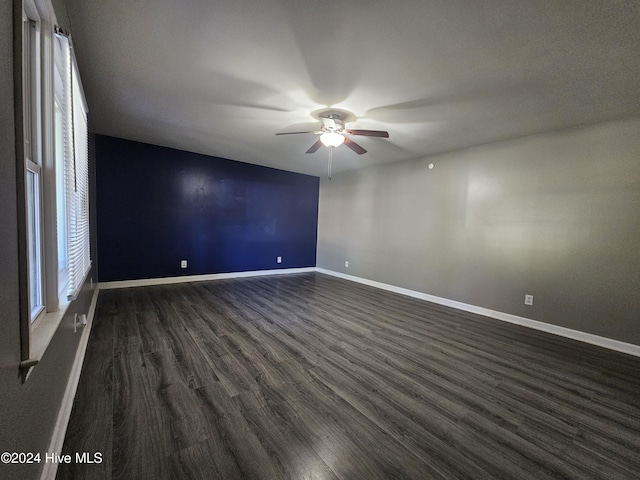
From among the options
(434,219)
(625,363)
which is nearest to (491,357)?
(625,363)

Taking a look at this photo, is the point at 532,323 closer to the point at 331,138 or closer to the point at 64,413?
the point at 331,138

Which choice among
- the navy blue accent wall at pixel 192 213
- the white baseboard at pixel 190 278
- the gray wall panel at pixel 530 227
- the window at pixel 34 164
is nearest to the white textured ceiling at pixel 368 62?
the gray wall panel at pixel 530 227

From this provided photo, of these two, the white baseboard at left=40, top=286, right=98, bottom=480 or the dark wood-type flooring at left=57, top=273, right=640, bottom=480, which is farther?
the dark wood-type flooring at left=57, top=273, right=640, bottom=480

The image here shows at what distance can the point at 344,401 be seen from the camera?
179 centimetres

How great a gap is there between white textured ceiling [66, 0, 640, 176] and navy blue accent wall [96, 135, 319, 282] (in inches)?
48.8

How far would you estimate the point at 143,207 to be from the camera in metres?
4.43

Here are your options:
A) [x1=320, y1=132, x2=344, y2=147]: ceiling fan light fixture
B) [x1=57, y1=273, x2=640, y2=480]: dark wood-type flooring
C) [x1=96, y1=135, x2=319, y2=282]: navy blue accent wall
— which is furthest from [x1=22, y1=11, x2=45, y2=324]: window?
[x1=96, y1=135, x2=319, y2=282]: navy blue accent wall

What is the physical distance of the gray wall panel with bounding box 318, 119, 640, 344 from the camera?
2766 mm

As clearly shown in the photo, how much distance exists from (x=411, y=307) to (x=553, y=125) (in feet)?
9.17

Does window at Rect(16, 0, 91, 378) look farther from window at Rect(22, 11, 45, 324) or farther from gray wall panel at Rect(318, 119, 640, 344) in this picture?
gray wall panel at Rect(318, 119, 640, 344)

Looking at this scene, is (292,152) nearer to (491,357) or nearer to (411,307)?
(411,307)

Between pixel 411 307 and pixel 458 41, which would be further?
pixel 411 307

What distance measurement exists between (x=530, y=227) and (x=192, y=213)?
5.29 metres

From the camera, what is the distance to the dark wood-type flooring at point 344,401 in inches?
52.7
